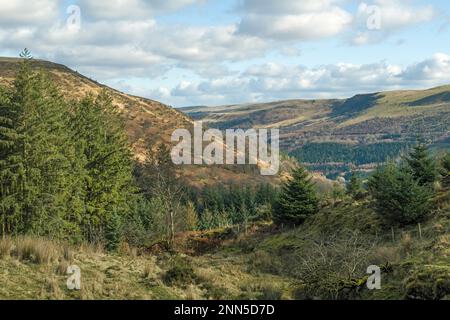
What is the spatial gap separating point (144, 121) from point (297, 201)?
442 feet

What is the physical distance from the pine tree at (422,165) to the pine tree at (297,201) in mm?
9778

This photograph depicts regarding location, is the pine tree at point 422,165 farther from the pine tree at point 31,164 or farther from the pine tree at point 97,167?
the pine tree at point 97,167

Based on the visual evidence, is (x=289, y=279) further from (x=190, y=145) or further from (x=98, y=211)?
(x=190, y=145)

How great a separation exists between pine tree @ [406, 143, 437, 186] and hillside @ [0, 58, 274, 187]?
108513mm

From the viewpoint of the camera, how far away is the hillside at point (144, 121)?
14950 centimetres

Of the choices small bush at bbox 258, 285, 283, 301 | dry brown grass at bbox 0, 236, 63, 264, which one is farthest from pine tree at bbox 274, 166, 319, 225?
dry brown grass at bbox 0, 236, 63, 264

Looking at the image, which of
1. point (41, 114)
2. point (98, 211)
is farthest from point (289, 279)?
point (98, 211)

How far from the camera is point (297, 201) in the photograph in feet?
131

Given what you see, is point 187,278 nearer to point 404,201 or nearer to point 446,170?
point 404,201

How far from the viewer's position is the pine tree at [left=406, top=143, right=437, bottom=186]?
3197 cm

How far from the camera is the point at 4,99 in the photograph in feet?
113

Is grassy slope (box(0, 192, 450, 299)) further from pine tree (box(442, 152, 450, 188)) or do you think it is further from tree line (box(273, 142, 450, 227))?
pine tree (box(442, 152, 450, 188))
